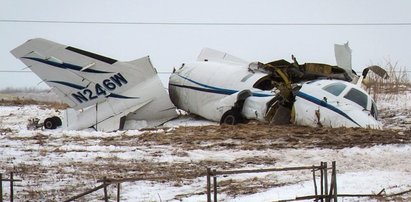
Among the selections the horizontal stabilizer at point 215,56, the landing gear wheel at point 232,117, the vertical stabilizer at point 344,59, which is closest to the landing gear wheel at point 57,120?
the landing gear wheel at point 232,117

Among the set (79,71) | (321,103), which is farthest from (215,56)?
(321,103)

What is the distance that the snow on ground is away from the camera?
1059cm

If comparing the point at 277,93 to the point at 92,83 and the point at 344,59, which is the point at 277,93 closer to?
the point at 344,59

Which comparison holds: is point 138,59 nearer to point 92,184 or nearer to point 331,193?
point 92,184

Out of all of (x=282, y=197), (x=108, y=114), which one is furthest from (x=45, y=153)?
(x=108, y=114)

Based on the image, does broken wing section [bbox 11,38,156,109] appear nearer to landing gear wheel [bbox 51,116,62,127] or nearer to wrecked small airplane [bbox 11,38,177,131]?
wrecked small airplane [bbox 11,38,177,131]

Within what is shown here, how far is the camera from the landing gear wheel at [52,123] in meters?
22.6

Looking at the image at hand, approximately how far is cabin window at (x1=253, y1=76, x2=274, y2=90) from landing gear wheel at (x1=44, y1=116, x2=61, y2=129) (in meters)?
6.38

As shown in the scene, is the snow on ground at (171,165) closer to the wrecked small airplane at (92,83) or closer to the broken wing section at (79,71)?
the wrecked small airplane at (92,83)

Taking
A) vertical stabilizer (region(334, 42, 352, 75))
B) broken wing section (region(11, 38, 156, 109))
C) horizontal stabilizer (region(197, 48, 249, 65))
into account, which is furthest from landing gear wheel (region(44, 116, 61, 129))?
vertical stabilizer (region(334, 42, 352, 75))

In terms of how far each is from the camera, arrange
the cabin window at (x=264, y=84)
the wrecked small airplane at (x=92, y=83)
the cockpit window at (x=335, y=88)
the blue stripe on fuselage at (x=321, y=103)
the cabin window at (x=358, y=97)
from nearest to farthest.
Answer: the blue stripe on fuselage at (x=321, y=103) → the cabin window at (x=358, y=97) → the cockpit window at (x=335, y=88) → the cabin window at (x=264, y=84) → the wrecked small airplane at (x=92, y=83)

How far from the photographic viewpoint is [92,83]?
22656 millimetres

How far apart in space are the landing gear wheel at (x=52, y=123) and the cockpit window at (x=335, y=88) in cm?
870

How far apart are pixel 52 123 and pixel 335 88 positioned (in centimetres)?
900
